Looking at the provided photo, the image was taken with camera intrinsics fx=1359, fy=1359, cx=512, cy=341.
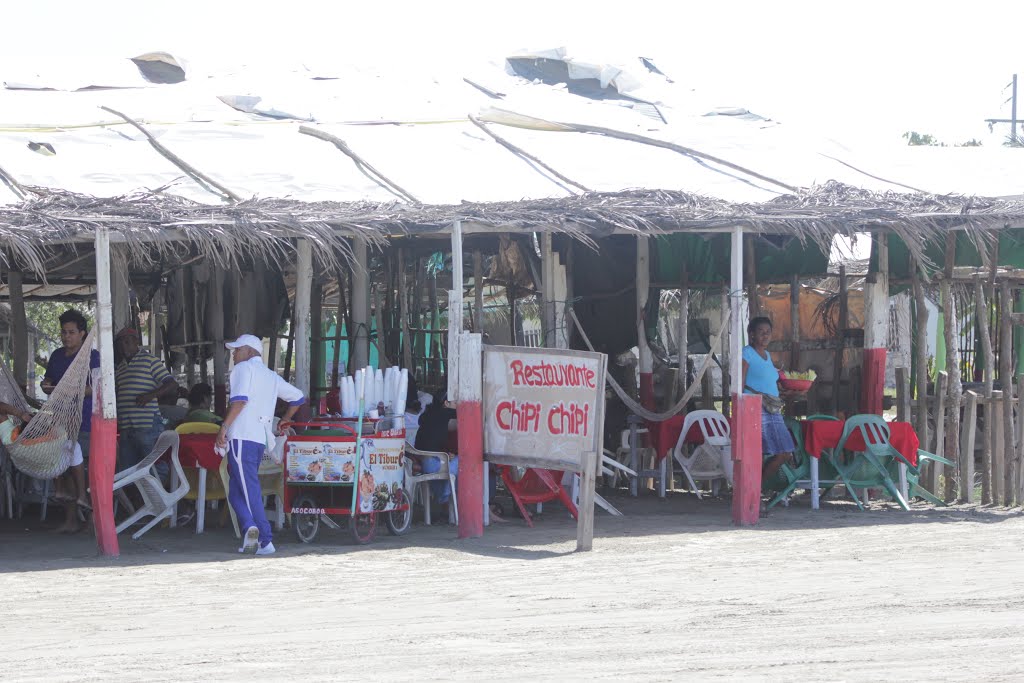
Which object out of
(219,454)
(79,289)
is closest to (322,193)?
(219,454)

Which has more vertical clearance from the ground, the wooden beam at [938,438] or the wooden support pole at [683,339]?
the wooden support pole at [683,339]

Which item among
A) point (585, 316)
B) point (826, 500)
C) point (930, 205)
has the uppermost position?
point (930, 205)

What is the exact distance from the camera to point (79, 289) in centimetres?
1855

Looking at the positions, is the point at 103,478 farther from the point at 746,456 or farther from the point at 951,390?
the point at 951,390

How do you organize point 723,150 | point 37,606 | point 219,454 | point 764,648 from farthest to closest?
point 723,150
point 219,454
point 37,606
point 764,648

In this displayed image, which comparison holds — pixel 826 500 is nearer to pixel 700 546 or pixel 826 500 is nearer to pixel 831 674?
pixel 700 546

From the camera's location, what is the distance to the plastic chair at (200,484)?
10.3 metres

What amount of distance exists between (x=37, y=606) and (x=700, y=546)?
4.51m

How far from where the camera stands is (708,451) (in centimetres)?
1202

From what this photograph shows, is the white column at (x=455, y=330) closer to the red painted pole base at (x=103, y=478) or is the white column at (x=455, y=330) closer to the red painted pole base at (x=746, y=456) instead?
the red painted pole base at (x=746, y=456)

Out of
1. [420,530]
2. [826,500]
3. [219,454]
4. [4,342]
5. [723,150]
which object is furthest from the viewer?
A: [4,342]

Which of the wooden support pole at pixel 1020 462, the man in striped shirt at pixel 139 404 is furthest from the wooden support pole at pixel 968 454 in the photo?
the man in striped shirt at pixel 139 404

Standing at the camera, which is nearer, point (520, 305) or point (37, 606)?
point (37, 606)

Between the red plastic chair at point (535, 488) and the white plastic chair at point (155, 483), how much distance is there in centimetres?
248
